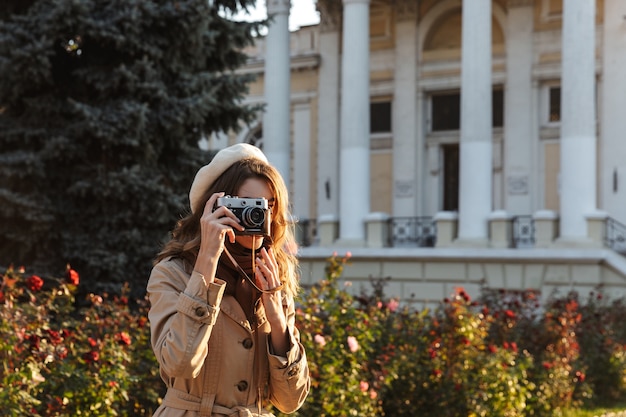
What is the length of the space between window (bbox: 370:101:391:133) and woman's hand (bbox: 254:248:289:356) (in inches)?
929

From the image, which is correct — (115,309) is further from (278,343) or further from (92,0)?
(92,0)

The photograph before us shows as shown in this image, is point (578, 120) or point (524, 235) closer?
point (578, 120)

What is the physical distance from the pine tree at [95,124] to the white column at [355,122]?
10697mm

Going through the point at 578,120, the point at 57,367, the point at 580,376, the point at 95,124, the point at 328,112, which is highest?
the point at 328,112

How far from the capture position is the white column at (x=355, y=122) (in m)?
22.0

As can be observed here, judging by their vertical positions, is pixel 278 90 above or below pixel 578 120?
above

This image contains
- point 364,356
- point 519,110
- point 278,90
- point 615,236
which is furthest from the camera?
point 519,110

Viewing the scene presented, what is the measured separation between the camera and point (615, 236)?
20.8m

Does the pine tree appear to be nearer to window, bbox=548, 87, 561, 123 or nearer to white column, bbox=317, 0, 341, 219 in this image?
window, bbox=548, 87, 561, 123

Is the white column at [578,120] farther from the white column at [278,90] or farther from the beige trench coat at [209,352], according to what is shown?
the beige trench coat at [209,352]

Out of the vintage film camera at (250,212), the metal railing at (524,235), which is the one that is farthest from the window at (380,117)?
the vintage film camera at (250,212)

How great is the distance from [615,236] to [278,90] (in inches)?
372

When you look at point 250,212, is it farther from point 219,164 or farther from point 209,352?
point 209,352

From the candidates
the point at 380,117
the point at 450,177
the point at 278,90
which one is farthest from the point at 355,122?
the point at 450,177
